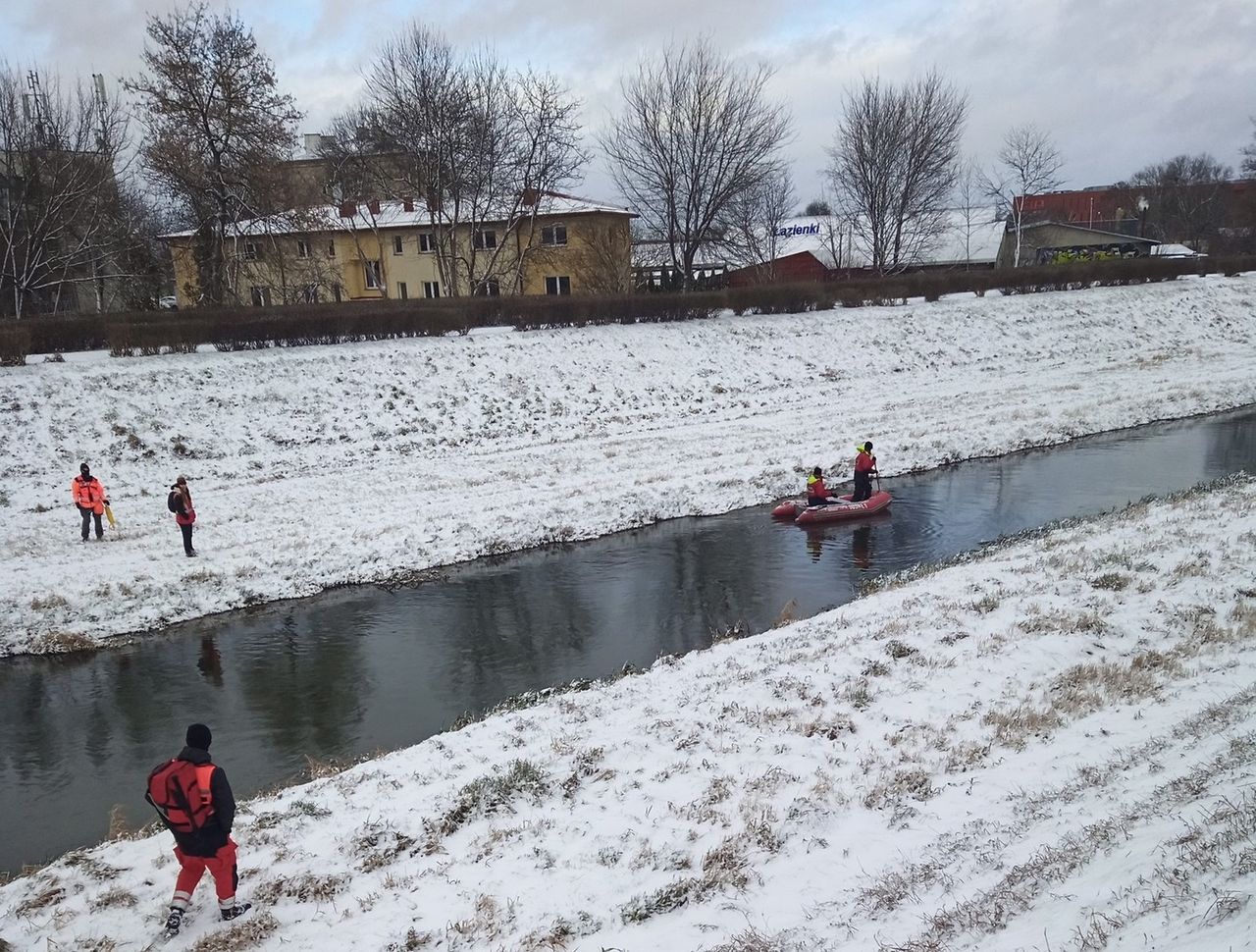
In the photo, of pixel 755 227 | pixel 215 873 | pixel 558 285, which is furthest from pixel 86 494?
pixel 755 227

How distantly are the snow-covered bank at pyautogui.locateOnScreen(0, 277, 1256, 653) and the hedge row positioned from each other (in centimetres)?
78

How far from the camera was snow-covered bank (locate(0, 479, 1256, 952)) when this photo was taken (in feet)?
20.2

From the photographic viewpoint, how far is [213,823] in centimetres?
678

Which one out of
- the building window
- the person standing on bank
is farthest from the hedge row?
the building window

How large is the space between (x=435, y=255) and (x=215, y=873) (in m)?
43.5

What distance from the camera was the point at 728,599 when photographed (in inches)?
597

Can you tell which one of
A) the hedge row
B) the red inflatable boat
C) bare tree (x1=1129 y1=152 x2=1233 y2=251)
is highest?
bare tree (x1=1129 y1=152 x2=1233 y2=251)

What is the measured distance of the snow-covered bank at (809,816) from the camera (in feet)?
20.2

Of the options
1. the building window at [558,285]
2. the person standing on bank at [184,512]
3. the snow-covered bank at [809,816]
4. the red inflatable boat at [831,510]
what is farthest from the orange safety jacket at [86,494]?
the building window at [558,285]

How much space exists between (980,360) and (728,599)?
85.4 ft

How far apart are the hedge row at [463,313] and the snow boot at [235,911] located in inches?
914

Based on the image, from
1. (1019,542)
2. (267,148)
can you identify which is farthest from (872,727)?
(267,148)

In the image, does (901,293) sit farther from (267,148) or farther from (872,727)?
(872,727)

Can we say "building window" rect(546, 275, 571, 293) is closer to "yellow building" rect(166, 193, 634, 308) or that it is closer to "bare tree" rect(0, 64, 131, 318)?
"yellow building" rect(166, 193, 634, 308)
